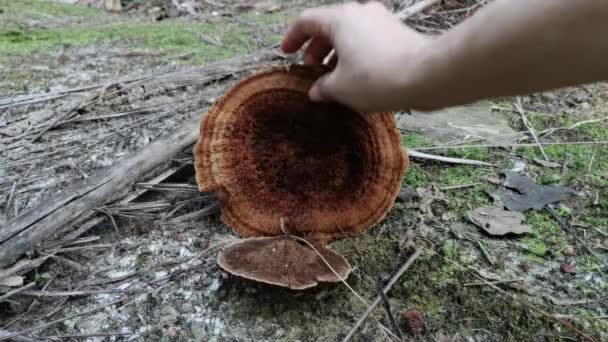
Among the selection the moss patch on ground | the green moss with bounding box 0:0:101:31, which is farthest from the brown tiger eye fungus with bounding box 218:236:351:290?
the green moss with bounding box 0:0:101:31

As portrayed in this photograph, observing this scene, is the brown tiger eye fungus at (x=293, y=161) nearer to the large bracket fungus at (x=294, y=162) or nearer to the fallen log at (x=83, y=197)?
the large bracket fungus at (x=294, y=162)

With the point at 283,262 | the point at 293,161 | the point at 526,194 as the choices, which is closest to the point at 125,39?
the point at 293,161

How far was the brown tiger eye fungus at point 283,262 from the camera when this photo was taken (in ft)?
5.27

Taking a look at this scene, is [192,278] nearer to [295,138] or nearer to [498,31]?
[295,138]

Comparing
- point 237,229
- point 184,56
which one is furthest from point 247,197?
point 184,56

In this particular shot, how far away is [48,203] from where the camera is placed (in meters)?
1.93

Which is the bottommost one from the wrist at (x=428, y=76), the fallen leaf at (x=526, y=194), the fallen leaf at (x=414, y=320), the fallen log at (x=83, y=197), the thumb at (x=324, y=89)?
the fallen leaf at (x=414, y=320)

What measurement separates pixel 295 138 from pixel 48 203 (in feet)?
3.45

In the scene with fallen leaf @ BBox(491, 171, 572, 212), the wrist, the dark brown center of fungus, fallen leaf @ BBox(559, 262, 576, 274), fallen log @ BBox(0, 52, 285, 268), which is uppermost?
the wrist

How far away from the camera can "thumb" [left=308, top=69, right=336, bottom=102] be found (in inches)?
59.6

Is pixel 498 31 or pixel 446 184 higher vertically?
pixel 498 31

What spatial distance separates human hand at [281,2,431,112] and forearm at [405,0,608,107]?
0.16 feet

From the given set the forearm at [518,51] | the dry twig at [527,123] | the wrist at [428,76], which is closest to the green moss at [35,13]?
the dry twig at [527,123]

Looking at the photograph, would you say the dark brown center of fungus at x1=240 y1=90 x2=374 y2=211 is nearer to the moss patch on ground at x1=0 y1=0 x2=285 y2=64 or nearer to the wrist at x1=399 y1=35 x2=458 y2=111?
the wrist at x1=399 y1=35 x2=458 y2=111
